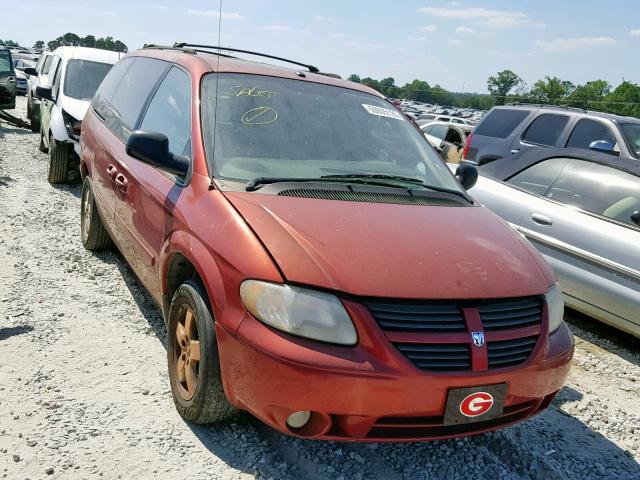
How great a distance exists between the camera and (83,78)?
8945 mm

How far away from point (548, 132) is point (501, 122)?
0.95m

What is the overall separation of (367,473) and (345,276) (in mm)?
1002

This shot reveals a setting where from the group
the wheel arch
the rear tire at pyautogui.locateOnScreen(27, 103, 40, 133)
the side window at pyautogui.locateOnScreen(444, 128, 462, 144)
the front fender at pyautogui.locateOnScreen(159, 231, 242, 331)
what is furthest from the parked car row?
the side window at pyautogui.locateOnScreen(444, 128, 462, 144)

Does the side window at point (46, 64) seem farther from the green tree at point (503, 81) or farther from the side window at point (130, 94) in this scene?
the green tree at point (503, 81)

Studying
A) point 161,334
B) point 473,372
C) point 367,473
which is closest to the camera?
point 473,372

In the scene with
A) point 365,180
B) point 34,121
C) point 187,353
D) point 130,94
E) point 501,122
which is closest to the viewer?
point 187,353

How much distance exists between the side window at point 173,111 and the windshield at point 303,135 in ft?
0.48

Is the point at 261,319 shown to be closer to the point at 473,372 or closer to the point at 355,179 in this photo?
the point at 473,372

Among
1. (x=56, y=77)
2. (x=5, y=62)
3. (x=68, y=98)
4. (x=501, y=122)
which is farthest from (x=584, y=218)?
(x=5, y=62)

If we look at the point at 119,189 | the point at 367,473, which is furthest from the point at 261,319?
the point at 119,189

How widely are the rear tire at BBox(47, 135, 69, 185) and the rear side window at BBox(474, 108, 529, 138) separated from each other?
633cm

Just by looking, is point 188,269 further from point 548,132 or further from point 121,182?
point 548,132

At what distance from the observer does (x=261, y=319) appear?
93.3 inches

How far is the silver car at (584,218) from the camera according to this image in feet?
15.1
